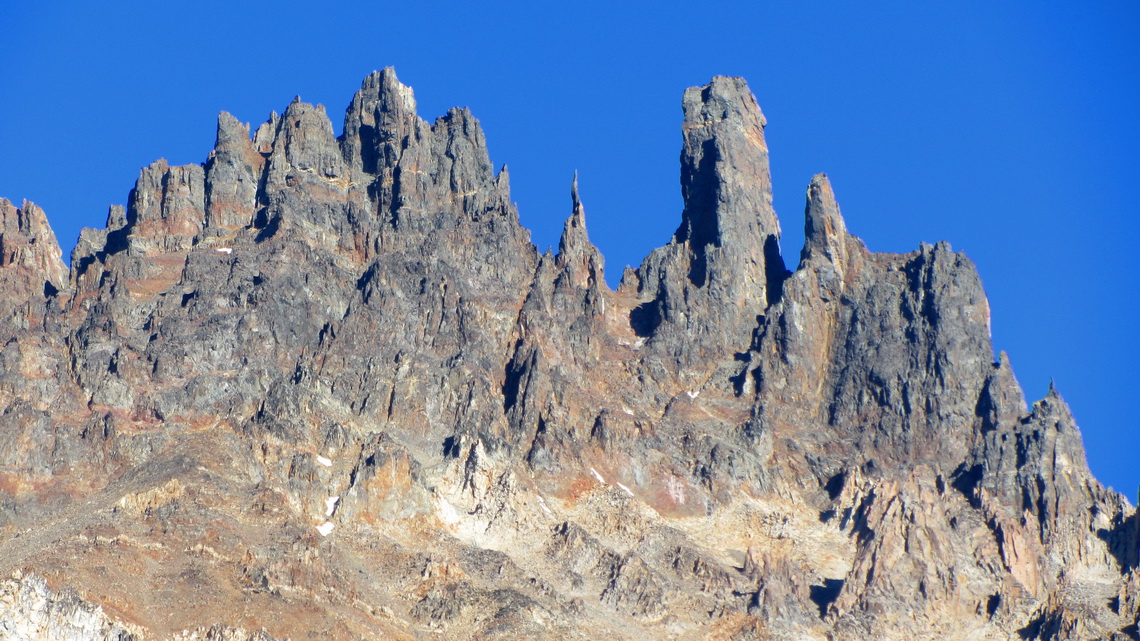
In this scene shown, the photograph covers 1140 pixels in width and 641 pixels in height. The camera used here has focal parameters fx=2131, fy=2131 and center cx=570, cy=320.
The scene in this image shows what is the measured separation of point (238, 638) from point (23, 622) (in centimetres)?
1870

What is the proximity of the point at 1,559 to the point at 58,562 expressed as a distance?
5690 mm

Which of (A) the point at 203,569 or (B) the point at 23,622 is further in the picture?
(A) the point at 203,569

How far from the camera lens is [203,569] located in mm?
199625

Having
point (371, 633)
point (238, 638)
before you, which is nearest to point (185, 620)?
point (238, 638)

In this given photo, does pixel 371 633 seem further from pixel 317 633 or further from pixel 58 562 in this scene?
pixel 58 562

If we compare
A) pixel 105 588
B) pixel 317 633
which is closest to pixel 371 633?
pixel 317 633

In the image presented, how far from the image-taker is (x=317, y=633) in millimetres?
193875

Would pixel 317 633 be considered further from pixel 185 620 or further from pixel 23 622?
pixel 23 622

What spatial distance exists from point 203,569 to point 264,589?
6.26m

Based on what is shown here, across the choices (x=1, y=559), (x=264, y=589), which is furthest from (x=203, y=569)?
(x=1, y=559)

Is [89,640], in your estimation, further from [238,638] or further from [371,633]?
[371,633]

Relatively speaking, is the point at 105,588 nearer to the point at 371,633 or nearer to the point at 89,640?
the point at 89,640

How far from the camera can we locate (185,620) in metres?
191

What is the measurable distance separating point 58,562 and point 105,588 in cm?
563
